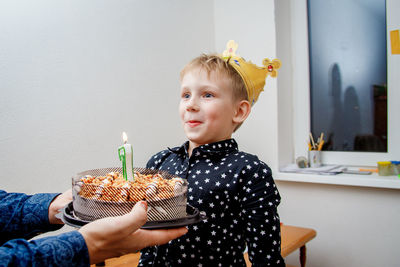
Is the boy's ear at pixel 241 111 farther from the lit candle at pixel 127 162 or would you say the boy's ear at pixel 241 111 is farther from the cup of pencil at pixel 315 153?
the cup of pencil at pixel 315 153

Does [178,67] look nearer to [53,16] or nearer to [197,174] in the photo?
[53,16]

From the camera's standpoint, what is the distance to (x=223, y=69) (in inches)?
41.1

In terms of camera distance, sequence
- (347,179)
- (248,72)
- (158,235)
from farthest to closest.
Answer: (347,179), (248,72), (158,235)

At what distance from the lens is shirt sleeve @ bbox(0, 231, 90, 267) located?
548mm

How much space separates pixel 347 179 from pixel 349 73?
26.0 inches

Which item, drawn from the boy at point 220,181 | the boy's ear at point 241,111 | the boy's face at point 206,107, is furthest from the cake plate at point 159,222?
the boy's ear at point 241,111

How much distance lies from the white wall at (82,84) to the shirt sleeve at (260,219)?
83 cm

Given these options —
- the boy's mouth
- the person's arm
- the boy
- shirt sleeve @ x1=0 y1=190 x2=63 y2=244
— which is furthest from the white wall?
the person's arm

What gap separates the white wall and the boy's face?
2.03ft

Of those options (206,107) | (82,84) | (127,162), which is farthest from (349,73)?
(127,162)

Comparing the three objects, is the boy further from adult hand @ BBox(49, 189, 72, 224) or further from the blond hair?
adult hand @ BBox(49, 189, 72, 224)

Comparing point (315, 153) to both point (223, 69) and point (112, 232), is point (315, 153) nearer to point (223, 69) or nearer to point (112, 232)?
point (223, 69)

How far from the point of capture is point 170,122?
1.94m

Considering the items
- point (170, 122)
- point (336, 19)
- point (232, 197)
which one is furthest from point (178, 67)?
point (232, 197)
